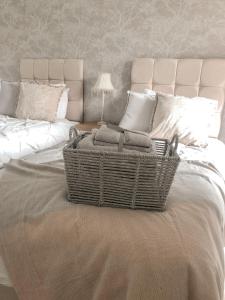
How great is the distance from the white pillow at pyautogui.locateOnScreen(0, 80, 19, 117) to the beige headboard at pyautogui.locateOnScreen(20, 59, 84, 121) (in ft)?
1.05

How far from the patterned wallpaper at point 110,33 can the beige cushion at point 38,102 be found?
1.45 ft

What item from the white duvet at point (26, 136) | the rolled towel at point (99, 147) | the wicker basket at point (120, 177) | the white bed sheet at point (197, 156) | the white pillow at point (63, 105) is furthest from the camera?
the white pillow at point (63, 105)

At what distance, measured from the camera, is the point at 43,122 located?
8.16ft

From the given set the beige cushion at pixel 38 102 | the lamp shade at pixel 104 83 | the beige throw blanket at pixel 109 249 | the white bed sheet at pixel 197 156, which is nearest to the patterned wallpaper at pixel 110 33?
the lamp shade at pixel 104 83

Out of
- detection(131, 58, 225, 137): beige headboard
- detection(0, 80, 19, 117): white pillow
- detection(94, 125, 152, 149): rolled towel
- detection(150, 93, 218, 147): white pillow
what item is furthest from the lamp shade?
detection(94, 125, 152, 149): rolled towel

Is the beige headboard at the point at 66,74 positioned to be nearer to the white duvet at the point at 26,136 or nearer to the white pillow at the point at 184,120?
the white duvet at the point at 26,136

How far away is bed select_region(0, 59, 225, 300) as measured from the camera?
78 cm

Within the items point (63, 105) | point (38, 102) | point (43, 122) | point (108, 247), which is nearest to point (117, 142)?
point (108, 247)

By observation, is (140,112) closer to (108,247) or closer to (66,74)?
(66,74)

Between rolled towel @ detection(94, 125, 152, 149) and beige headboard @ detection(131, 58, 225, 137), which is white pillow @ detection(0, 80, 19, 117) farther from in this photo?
rolled towel @ detection(94, 125, 152, 149)

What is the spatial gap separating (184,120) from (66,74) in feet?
4.82

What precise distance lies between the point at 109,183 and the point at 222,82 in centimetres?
178

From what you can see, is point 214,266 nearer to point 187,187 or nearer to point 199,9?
point 187,187

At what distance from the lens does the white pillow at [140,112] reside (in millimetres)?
2242
